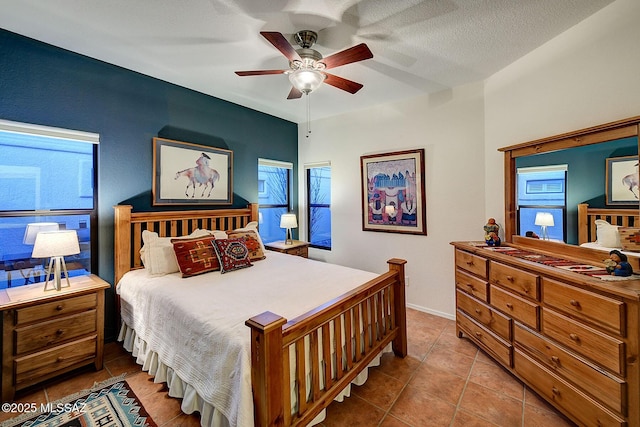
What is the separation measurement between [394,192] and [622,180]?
2076 mm

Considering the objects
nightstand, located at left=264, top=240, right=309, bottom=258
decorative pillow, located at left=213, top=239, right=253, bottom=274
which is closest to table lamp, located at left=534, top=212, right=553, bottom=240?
decorative pillow, located at left=213, top=239, right=253, bottom=274

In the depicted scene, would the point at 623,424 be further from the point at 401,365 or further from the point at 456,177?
the point at 456,177

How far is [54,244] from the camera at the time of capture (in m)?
1.97

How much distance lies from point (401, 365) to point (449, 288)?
1.28m

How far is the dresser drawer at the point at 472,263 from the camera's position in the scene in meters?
2.29

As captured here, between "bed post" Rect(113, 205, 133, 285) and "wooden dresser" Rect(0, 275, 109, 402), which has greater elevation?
"bed post" Rect(113, 205, 133, 285)

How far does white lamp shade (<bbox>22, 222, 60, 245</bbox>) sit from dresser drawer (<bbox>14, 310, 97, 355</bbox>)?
27.3 inches

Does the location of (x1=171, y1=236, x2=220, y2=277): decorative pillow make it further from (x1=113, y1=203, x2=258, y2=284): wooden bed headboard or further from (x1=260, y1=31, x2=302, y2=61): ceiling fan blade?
(x1=260, y1=31, x2=302, y2=61): ceiling fan blade

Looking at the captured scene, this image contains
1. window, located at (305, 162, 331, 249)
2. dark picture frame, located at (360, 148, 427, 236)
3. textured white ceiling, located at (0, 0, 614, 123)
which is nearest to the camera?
textured white ceiling, located at (0, 0, 614, 123)

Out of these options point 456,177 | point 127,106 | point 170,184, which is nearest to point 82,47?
point 127,106

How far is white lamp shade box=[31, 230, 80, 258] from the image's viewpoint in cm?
193

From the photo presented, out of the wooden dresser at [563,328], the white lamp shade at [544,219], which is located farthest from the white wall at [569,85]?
the wooden dresser at [563,328]

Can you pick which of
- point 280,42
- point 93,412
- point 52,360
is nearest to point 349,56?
point 280,42

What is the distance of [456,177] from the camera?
3.05 meters
